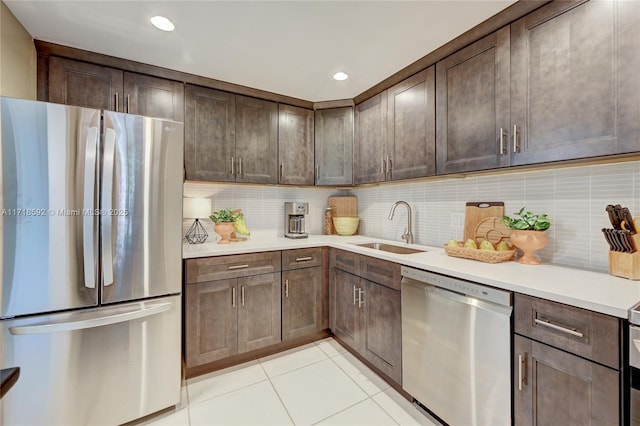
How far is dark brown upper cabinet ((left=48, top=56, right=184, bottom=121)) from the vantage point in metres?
1.87

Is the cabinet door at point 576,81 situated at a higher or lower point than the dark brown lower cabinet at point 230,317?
higher

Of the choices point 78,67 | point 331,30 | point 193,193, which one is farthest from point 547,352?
point 78,67

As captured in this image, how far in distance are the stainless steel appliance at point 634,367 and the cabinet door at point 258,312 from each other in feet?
6.41

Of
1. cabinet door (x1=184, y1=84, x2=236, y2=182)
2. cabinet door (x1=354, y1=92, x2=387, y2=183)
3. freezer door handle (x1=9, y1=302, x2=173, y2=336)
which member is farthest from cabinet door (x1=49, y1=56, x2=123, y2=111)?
cabinet door (x1=354, y1=92, x2=387, y2=183)

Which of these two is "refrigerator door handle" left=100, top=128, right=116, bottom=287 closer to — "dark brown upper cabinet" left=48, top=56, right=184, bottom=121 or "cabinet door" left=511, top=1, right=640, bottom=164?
"dark brown upper cabinet" left=48, top=56, right=184, bottom=121

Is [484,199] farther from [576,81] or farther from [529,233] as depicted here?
[576,81]

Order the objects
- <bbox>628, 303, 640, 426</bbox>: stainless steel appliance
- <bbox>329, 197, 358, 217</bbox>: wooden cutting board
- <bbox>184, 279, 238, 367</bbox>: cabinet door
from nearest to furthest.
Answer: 1. <bbox>628, 303, 640, 426</bbox>: stainless steel appliance
2. <bbox>184, 279, 238, 367</bbox>: cabinet door
3. <bbox>329, 197, 358, 217</bbox>: wooden cutting board

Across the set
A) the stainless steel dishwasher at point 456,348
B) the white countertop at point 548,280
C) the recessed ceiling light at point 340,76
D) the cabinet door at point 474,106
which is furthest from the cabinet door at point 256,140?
the stainless steel dishwasher at point 456,348

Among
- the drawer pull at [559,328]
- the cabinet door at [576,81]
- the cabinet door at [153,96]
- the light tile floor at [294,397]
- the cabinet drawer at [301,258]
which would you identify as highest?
the cabinet door at [153,96]

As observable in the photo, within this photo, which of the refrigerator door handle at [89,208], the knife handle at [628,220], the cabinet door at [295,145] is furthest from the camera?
the cabinet door at [295,145]

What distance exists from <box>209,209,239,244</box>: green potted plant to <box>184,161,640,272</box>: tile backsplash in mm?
234

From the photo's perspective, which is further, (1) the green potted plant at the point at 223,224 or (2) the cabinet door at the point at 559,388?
(1) the green potted plant at the point at 223,224

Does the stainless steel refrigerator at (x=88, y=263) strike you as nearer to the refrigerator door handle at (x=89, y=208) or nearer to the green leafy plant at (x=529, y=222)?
the refrigerator door handle at (x=89, y=208)

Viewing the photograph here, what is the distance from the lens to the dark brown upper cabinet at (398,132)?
6.57 ft
